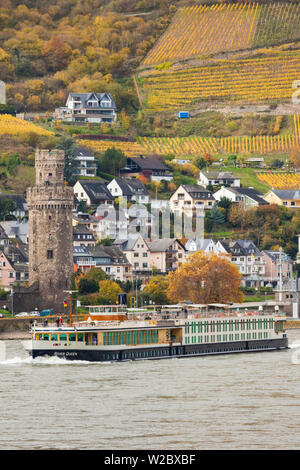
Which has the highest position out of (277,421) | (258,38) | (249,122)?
(258,38)

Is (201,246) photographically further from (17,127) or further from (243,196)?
(17,127)

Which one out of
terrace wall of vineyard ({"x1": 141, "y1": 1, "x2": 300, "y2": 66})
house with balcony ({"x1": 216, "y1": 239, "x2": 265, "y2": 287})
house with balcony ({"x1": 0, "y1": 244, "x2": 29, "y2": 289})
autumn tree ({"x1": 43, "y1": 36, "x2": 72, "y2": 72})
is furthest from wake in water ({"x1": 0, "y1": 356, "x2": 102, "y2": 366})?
autumn tree ({"x1": 43, "y1": 36, "x2": 72, "y2": 72})

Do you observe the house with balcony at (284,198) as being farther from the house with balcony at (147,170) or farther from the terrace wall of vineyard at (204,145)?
the terrace wall of vineyard at (204,145)

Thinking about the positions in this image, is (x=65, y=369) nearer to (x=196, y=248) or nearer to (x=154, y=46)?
(x=196, y=248)

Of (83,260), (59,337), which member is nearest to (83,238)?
(83,260)

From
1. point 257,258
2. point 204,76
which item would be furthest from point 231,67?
point 257,258

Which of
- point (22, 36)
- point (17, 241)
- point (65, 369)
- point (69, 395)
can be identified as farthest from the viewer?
point (22, 36)

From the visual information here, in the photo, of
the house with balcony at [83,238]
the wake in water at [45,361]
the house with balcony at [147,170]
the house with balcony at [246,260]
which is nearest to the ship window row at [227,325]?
the wake in water at [45,361]
